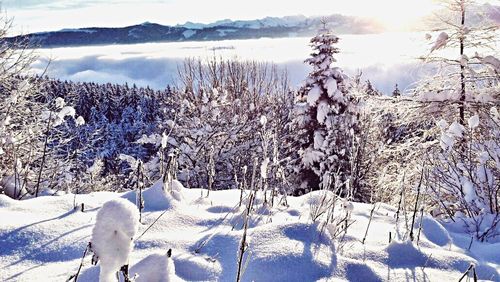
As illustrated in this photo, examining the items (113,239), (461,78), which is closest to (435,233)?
(113,239)

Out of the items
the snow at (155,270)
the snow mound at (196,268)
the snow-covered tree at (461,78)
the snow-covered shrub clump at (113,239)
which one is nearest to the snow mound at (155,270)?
the snow at (155,270)

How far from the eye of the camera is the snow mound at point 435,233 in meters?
3.37

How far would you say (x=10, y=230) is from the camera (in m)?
2.67

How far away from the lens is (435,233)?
138 inches

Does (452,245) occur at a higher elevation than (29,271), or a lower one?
lower

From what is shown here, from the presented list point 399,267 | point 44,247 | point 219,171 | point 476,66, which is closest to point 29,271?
point 44,247

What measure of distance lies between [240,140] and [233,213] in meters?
19.6

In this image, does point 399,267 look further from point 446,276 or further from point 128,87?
point 128,87

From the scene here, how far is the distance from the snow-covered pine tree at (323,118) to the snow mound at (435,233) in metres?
14.7

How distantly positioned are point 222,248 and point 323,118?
54.0ft

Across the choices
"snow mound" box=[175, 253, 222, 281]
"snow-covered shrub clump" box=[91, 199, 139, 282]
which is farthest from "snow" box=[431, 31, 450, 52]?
"snow-covered shrub clump" box=[91, 199, 139, 282]

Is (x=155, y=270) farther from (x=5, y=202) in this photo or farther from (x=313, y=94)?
(x=313, y=94)

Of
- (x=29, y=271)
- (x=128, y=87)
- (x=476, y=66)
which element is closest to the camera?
(x=29, y=271)

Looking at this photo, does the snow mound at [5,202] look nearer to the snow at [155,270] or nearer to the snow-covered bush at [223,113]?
the snow at [155,270]
